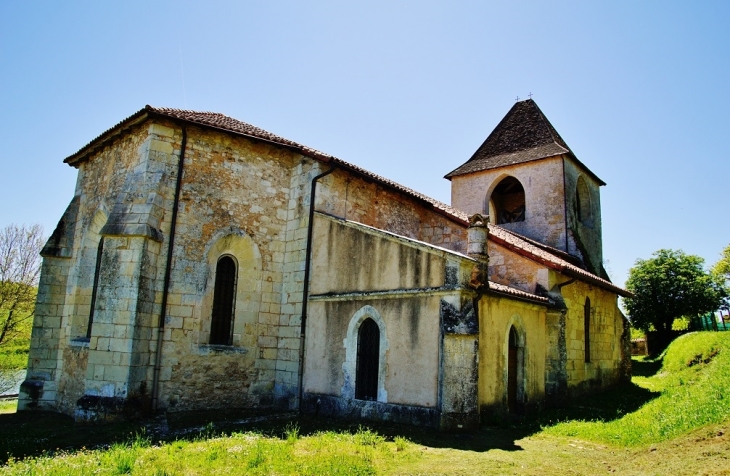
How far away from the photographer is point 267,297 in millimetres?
12406

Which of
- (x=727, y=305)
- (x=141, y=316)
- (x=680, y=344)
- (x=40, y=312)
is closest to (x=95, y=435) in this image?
(x=141, y=316)

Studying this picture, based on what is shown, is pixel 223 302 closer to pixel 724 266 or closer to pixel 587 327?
pixel 587 327

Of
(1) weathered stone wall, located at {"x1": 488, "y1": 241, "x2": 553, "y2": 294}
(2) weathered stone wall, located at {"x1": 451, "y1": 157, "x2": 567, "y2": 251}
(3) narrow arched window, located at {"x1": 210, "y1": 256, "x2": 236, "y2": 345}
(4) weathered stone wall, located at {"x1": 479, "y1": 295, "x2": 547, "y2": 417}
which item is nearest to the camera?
(4) weathered stone wall, located at {"x1": 479, "y1": 295, "x2": 547, "y2": 417}

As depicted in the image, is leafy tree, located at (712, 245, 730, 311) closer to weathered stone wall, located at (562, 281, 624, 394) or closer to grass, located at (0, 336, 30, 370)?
weathered stone wall, located at (562, 281, 624, 394)

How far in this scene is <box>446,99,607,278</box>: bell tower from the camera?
2116 centimetres

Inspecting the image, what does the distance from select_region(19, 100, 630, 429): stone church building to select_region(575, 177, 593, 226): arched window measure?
984 centimetres

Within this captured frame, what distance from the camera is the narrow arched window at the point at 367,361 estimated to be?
427 inches

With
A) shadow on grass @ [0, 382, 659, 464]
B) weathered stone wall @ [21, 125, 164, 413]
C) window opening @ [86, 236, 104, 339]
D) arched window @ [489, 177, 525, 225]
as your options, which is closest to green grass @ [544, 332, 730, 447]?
shadow on grass @ [0, 382, 659, 464]

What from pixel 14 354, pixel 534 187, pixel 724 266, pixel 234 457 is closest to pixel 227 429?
pixel 234 457

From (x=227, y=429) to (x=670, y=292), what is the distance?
2889 centimetres

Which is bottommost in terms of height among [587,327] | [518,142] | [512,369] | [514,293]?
[512,369]

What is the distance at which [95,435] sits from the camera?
8.65 m

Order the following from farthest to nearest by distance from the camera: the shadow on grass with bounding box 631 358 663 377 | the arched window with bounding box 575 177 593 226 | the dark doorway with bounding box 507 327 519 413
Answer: the arched window with bounding box 575 177 593 226, the shadow on grass with bounding box 631 358 663 377, the dark doorway with bounding box 507 327 519 413

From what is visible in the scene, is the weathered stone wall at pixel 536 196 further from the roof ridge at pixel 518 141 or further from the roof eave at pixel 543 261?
the roof eave at pixel 543 261
